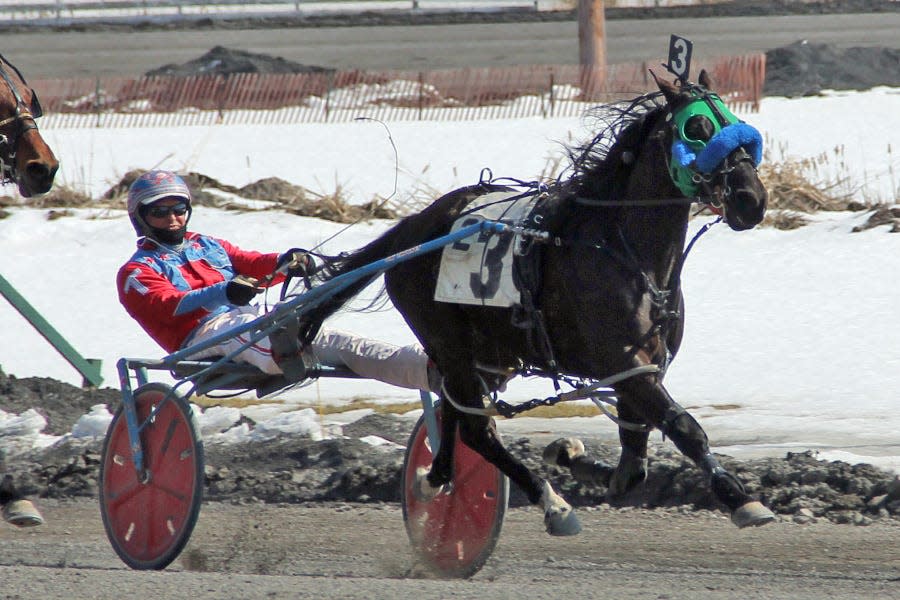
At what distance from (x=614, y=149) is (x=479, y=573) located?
1684mm

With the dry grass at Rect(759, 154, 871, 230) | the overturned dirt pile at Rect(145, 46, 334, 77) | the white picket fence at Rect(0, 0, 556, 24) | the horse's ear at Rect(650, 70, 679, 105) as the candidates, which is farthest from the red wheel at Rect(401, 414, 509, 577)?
the white picket fence at Rect(0, 0, 556, 24)

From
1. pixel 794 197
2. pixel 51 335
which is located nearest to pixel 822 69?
pixel 794 197

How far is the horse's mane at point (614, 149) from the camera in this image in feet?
15.6

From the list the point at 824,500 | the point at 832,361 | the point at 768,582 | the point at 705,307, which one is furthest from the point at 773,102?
the point at 768,582

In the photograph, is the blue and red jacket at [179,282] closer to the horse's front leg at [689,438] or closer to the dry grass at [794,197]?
the horse's front leg at [689,438]

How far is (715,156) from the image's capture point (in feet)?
14.1

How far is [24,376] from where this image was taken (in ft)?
30.8

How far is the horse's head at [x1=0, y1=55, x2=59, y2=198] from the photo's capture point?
5.94m

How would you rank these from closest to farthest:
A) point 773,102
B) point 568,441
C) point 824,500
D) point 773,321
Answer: point 568,441
point 824,500
point 773,321
point 773,102

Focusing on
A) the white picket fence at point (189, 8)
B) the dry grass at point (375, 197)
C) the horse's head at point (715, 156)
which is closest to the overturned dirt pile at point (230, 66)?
the white picket fence at point (189, 8)

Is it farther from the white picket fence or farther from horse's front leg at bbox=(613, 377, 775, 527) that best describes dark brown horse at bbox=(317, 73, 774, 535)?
the white picket fence

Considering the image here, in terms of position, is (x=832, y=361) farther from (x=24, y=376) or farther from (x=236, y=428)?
(x=24, y=376)

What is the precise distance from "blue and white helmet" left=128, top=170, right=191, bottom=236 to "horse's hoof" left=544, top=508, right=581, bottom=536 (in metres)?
1.99

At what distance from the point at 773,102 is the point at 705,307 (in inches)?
303
